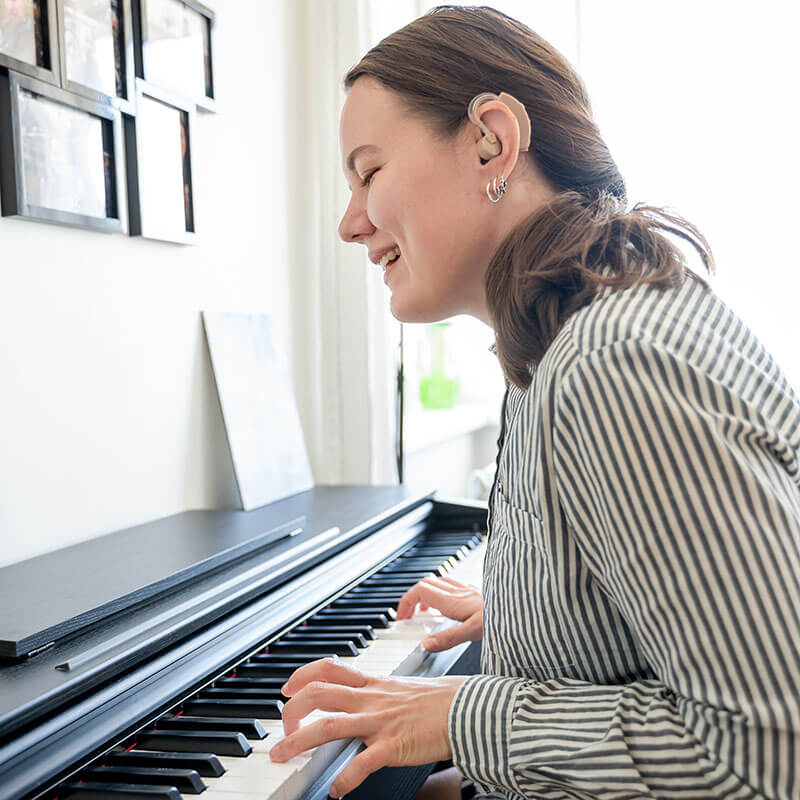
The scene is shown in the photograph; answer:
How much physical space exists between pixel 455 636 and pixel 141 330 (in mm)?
841

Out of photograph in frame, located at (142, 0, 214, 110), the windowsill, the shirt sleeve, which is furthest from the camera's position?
the windowsill

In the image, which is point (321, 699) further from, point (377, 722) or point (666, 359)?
point (666, 359)

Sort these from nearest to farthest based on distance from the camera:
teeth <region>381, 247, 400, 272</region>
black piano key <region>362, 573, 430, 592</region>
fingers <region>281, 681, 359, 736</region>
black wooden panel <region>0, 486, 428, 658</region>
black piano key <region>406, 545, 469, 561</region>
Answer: fingers <region>281, 681, 359, 736</region> < black wooden panel <region>0, 486, 428, 658</region> < teeth <region>381, 247, 400, 272</region> < black piano key <region>362, 573, 430, 592</region> < black piano key <region>406, 545, 469, 561</region>

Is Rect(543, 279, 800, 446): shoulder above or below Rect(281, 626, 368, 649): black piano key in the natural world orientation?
above

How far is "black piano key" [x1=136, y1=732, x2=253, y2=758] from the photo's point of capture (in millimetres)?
896

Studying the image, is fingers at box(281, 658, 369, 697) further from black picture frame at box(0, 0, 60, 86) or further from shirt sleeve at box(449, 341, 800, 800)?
black picture frame at box(0, 0, 60, 86)

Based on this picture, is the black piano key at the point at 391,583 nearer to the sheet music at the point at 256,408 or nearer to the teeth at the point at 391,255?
the sheet music at the point at 256,408

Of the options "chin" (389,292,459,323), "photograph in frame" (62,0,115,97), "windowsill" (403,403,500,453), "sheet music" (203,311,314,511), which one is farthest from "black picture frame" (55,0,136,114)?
"windowsill" (403,403,500,453)

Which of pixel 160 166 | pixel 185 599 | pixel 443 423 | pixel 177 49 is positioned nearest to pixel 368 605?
pixel 185 599

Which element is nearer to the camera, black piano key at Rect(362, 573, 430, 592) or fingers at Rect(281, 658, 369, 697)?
fingers at Rect(281, 658, 369, 697)

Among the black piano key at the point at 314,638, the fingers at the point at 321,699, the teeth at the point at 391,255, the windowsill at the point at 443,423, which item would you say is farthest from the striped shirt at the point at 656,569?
the windowsill at the point at 443,423

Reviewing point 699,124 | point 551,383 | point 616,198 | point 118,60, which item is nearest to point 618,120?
point 699,124

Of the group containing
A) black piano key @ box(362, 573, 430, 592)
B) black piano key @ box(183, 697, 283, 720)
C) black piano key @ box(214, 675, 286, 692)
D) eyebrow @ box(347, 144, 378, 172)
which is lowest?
black piano key @ box(362, 573, 430, 592)

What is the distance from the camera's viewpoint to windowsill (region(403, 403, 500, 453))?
2664mm
